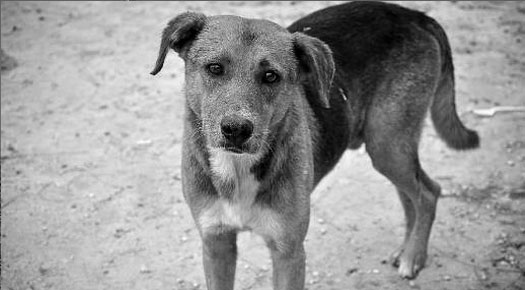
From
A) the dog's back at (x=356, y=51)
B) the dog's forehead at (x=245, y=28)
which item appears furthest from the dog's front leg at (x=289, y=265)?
the dog's forehead at (x=245, y=28)

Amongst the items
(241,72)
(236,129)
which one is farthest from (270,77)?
(236,129)

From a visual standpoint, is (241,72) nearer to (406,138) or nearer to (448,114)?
(406,138)

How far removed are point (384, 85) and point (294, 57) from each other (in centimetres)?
108

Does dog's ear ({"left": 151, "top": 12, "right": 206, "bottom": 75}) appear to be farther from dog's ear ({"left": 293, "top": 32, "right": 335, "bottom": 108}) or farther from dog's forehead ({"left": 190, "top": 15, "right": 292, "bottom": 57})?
dog's ear ({"left": 293, "top": 32, "right": 335, "bottom": 108})

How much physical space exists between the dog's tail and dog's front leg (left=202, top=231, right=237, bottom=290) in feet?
7.07

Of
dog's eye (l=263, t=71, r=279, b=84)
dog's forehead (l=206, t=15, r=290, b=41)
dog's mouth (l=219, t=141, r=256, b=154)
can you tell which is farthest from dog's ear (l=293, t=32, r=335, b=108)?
dog's mouth (l=219, t=141, r=256, b=154)

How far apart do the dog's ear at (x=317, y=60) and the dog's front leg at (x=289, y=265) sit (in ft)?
3.09

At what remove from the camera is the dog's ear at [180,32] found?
369cm

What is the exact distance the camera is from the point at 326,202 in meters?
5.75

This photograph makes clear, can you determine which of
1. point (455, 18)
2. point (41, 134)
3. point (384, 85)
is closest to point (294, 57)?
point (384, 85)

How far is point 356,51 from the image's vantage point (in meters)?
4.55

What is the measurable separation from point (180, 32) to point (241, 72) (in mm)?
483

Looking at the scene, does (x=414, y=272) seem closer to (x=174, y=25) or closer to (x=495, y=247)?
(x=495, y=247)

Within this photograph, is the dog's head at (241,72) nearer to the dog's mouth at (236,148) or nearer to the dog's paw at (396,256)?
the dog's mouth at (236,148)
